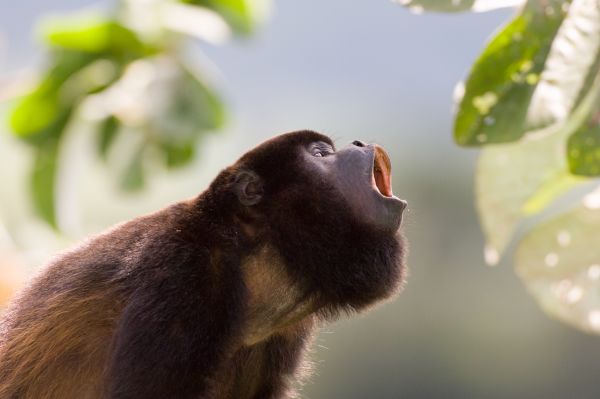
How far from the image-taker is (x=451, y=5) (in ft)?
6.91

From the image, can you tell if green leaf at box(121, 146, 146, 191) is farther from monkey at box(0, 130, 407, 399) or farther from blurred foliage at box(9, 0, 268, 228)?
monkey at box(0, 130, 407, 399)

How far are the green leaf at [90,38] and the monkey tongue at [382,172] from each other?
101 cm

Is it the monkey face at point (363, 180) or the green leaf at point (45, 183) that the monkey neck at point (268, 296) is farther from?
the green leaf at point (45, 183)

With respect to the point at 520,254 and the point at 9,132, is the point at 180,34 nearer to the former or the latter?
the point at 9,132

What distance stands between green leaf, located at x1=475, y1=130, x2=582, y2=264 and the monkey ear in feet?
3.36

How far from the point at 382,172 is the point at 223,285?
28.2 inches

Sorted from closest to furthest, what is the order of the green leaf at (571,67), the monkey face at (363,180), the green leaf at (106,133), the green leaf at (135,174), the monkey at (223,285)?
the green leaf at (571,67) < the monkey at (223,285) < the monkey face at (363,180) < the green leaf at (106,133) < the green leaf at (135,174)

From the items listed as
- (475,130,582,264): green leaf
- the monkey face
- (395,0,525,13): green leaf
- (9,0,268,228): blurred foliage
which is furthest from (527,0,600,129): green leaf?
(9,0,268,228): blurred foliage

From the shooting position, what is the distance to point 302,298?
10.9 feet

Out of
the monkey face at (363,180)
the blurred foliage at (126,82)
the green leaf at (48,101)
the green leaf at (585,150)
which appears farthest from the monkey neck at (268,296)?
the green leaf at (585,150)

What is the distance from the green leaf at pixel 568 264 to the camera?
2.46 m

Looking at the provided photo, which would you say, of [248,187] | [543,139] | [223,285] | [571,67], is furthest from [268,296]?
[571,67]

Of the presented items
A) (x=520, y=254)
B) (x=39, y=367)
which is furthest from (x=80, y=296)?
(x=520, y=254)

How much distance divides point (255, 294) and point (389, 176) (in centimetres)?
63
